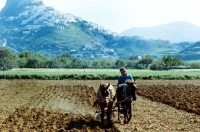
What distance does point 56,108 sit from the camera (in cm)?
2002

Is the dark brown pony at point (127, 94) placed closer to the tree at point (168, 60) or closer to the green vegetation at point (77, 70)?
the green vegetation at point (77, 70)

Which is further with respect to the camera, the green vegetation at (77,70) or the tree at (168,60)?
the tree at (168,60)

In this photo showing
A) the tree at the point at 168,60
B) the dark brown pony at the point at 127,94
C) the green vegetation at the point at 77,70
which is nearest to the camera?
the dark brown pony at the point at 127,94

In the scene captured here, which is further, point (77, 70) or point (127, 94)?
point (77, 70)

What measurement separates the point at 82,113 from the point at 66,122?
3.02 meters

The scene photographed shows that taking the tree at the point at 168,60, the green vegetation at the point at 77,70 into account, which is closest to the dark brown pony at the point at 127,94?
the green vegetation at the point at 77,70

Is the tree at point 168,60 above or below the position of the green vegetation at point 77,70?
above

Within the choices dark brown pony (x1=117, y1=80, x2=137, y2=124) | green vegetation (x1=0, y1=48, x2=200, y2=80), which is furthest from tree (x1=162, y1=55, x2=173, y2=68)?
dark brown pony (x1=117, y1=80, x2=137, y2=124)

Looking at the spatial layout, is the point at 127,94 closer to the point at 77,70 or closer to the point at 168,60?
the point at 77,70

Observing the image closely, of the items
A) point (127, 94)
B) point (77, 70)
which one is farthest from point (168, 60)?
point (127, 94)

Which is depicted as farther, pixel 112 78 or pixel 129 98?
pixel 112 78

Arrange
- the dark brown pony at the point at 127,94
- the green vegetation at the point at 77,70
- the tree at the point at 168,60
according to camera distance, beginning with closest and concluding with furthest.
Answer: the dark brown pony at the point at 127,94 < the green vegetation at the point at 77,70 < the tree at the point at 168,60

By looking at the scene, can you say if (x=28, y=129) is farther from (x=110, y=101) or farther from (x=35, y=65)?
(x=35, y=65)

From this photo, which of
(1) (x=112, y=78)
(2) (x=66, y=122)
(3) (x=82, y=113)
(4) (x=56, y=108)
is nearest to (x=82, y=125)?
(2) (x=66, y=122)
